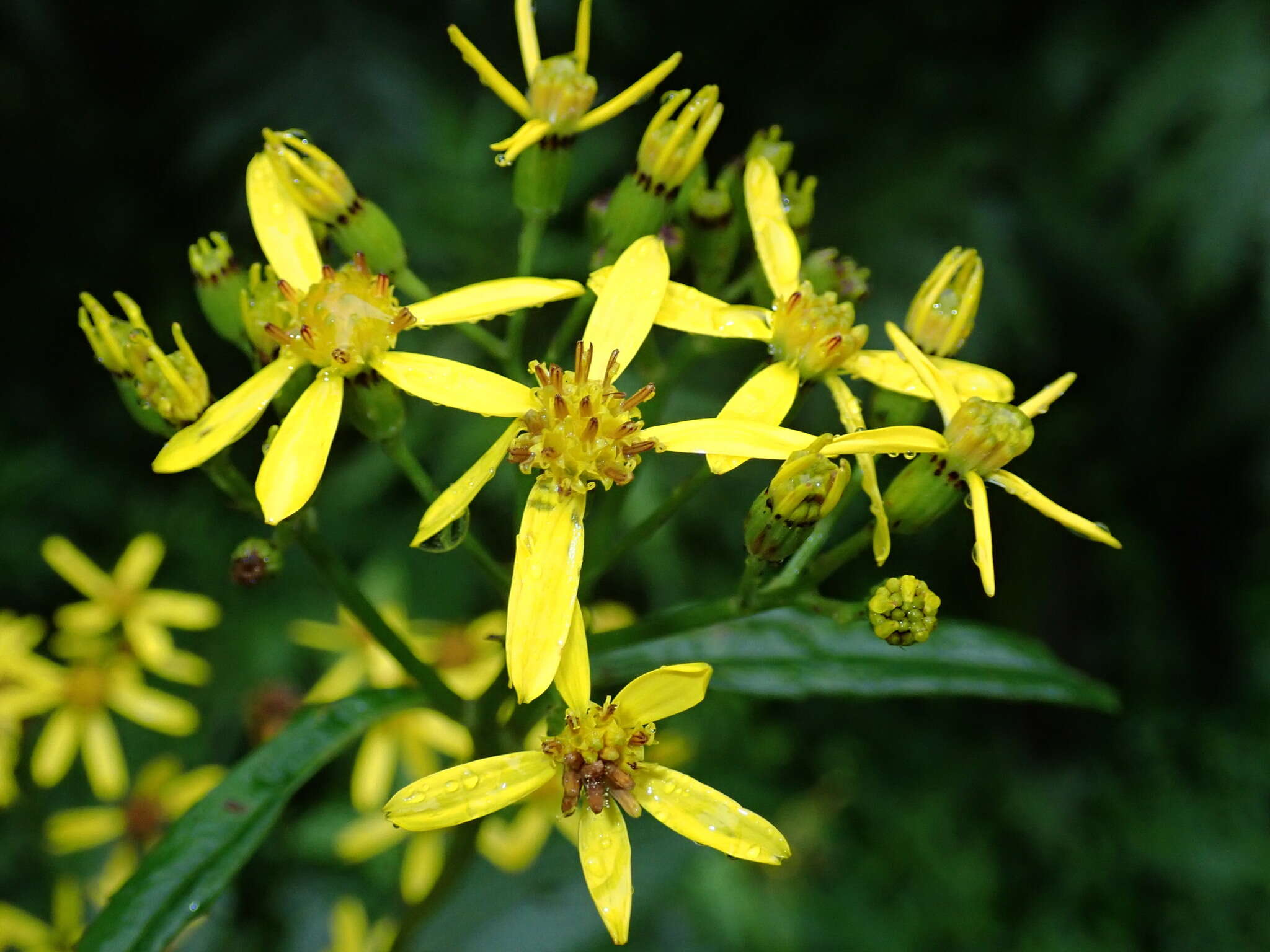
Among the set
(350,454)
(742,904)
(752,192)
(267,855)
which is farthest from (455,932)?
(350,454)

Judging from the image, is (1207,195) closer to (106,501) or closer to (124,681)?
(124,681)

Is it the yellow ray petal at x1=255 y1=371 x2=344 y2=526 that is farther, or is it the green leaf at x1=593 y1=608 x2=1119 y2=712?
the green leaf at x1=593 y1=608 x2=1119 y2=712

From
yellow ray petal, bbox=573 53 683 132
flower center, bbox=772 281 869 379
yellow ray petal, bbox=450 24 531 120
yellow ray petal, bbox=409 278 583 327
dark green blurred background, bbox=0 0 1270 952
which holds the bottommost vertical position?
yellow ray petal, bbox=409 278 583 327

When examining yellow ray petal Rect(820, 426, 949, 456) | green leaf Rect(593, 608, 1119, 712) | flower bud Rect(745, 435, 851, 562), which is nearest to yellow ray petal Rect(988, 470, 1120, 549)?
yellow ray petal Rect(820, 426, 949, 456)

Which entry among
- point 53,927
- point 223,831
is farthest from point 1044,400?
point 53,927

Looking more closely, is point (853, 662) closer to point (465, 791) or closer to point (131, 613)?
point (465, 791)

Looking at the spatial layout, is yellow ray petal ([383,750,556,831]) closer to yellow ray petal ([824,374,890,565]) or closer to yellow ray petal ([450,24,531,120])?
yellow ray petal ([824,374,890,565])

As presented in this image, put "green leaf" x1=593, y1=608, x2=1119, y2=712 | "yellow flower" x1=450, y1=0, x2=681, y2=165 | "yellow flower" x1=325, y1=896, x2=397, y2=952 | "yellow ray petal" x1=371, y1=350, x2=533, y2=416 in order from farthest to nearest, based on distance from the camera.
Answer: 1. "yellow flower" x1=325, y1=896, x2=397, y2=952
2. "green leaf" x1=593, y1=608, x2=1119, y2=712
3. "yellow flower" x1=450, y1=0, x2=681, y2=165
4. "yellow ray petal" x1=371, y1=350, x2=533, y2=416
